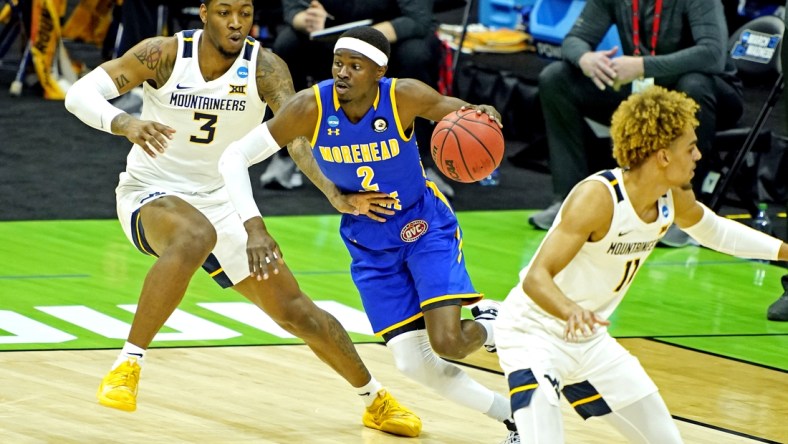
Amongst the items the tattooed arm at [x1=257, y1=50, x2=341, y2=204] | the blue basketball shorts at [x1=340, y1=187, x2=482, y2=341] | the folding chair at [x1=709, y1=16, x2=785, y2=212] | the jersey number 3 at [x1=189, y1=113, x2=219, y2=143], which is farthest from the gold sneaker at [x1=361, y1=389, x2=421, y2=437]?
the folding chair at [x1=709, y1=16, x2=785, y2=212]

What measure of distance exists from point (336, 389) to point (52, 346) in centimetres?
147

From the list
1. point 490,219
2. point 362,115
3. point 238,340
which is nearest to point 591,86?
point 490,219

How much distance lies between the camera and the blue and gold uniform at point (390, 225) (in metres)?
6.10

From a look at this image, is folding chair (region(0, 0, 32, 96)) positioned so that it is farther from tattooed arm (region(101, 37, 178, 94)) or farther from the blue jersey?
the blue jersey

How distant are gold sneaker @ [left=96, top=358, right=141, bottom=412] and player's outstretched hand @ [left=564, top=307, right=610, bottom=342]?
6.31 ft

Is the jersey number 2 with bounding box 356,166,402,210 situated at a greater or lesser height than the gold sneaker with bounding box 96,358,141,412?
greater

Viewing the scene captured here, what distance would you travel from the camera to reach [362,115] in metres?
6.12

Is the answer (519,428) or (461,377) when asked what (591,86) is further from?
(519,428)

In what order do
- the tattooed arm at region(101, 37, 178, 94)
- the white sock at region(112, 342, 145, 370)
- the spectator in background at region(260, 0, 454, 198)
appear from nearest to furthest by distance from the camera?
the white sock at region(112, 342, 145, 370), the tattooed arm at region(101, 37, 178, 94), the spectator in background at region(260, 0, 454, 198)

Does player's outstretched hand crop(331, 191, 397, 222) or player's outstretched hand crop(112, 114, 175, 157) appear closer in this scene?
player's outstretched hand crop(112, 114, 175, 157)

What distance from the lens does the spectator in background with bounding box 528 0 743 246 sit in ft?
32.2

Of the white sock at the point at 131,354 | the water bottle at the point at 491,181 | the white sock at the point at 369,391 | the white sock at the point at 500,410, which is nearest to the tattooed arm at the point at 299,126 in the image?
the white sock at the point at 369,391

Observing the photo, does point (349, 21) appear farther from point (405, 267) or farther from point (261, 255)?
point (261, 255)

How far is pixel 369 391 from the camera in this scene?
244 inches
